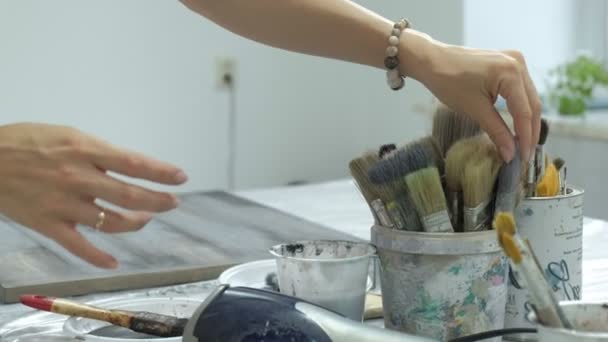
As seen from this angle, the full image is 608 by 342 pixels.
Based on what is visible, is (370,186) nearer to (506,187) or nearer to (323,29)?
(506,187)

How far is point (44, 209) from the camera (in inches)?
32.9

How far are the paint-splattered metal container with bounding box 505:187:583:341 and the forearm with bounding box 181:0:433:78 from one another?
0.23 meters

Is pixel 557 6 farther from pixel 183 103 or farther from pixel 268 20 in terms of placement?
pixel 268 20

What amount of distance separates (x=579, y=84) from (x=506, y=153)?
1.95 meters

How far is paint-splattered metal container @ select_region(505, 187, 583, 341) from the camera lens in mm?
984

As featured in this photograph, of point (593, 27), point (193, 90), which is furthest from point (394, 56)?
point (593, 27)

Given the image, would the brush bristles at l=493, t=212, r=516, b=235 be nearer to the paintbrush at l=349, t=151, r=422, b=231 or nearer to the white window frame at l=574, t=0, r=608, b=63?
the paintbrush at l=349, t=151, r=422, b=231

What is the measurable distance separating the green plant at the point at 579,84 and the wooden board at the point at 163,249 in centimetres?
135

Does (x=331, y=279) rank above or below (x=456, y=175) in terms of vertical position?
below

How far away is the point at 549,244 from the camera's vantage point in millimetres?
984

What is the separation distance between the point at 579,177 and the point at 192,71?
127 centimetres

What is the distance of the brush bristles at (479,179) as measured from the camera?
90 cm

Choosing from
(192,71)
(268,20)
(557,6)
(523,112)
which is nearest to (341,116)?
(192,71)

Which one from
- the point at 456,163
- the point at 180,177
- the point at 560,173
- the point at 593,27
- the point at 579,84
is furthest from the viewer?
the point at 593,27
